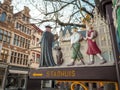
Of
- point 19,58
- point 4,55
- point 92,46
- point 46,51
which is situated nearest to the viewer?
point 92,46

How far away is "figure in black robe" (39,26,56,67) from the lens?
4.07m

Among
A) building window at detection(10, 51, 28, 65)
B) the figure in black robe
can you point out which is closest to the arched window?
building window at detection(10, 51, 28, 65)

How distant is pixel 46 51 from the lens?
4.27 metres

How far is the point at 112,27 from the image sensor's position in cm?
262

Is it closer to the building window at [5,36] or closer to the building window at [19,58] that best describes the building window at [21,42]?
the building window at [5,36]

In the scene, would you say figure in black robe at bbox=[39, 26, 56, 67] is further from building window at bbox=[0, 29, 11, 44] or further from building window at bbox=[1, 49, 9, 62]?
building window at bbox=[0, 29, 11, 44]

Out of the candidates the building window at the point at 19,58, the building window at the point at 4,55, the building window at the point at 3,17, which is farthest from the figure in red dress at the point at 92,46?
the building window at the point at 19,58

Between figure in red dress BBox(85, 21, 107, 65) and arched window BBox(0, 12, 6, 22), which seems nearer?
figure in red dress BBox(85, 21, 107, 65)

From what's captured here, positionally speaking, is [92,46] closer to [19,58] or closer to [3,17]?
[3,17]

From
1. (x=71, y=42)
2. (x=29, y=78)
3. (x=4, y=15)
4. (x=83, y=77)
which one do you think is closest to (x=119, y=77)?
(x=83, y=77)

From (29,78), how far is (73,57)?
4.00 feet

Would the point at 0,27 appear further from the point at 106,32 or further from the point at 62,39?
the point at 106,32

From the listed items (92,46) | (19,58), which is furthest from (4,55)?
(92,46)

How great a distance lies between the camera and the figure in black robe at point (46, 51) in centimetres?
407
